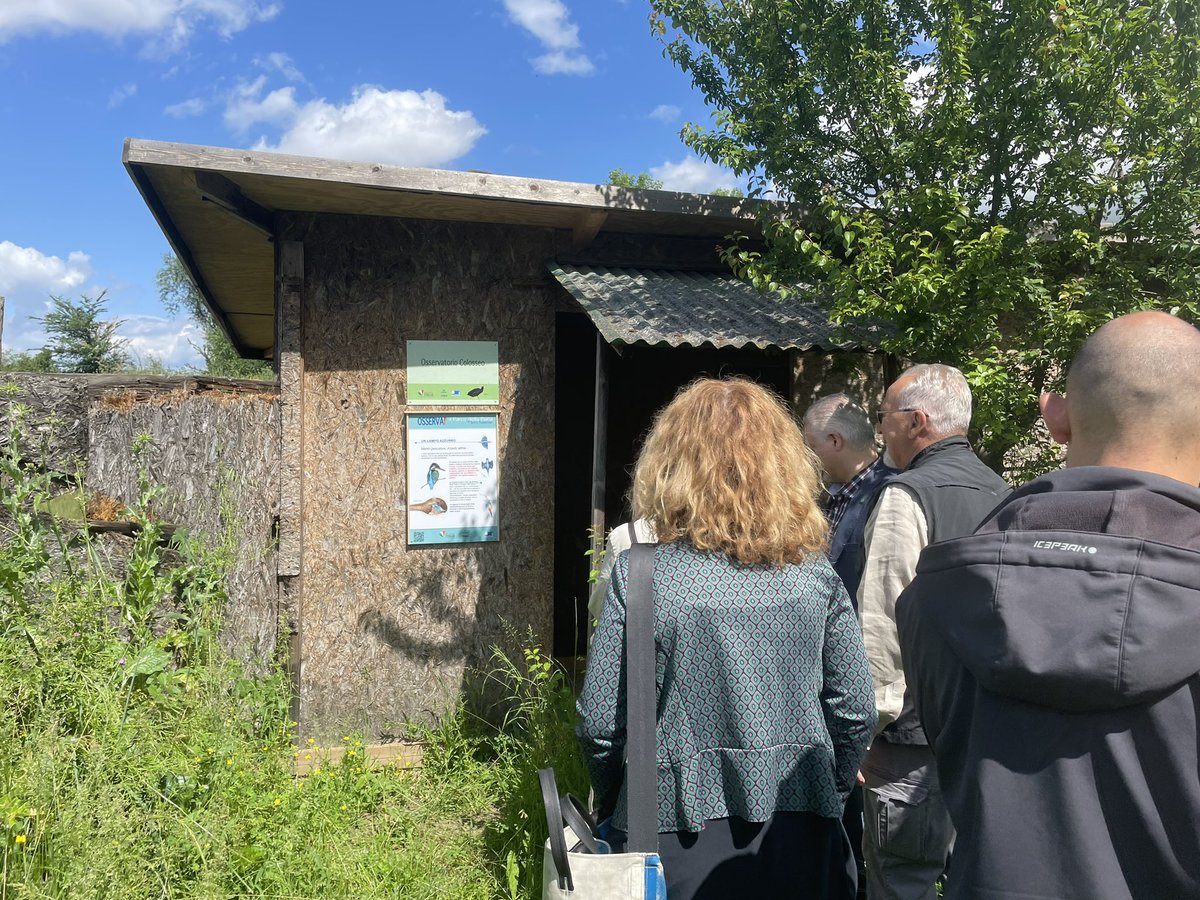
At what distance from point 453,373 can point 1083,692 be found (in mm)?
4315

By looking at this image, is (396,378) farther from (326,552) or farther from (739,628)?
(739,628)

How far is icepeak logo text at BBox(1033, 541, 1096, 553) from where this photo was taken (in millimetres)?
1138

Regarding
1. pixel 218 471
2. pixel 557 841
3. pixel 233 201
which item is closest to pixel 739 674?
pixel 557 841

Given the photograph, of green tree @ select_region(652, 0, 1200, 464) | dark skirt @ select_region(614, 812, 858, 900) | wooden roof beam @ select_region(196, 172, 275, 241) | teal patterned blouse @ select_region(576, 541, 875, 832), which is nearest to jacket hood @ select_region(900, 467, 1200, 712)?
teal patterned blouse @ select_region(576, 541, 875, 832)

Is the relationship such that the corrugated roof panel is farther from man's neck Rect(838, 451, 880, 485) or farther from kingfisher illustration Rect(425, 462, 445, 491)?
kingfisher illustration Rect(425, 462, 445, 491)

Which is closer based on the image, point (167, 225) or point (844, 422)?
point (844, 422)

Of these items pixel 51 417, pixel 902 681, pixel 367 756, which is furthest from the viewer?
pixel 367 756

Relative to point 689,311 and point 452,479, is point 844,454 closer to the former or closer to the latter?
point 689,311

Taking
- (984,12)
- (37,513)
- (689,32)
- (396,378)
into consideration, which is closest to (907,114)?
(984,12)

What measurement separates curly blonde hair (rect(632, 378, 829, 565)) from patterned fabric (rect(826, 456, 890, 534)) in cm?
161

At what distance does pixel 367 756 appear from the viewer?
481 cm

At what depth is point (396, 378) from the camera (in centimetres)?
495

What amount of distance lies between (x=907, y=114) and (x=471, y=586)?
12.0 ft

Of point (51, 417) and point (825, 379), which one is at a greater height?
point (825, 379)
